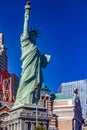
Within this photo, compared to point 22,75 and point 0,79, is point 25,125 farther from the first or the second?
point 0,79

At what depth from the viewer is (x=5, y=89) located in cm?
14562

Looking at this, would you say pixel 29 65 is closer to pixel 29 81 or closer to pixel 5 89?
pixel 29 81

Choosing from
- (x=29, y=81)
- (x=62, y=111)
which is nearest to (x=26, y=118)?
(x=29, y=81)

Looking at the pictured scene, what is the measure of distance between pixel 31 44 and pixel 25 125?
84.0ft

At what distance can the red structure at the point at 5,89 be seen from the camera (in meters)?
138

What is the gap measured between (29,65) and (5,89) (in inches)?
1155

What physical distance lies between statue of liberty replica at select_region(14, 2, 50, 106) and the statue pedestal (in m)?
5.73

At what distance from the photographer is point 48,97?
124688 mm

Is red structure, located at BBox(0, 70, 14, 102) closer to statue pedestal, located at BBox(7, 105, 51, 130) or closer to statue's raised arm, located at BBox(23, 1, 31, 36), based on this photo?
statue's raised arm, located at BBox(23, 1, 31, 36)

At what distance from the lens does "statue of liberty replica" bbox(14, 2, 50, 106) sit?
381 feet

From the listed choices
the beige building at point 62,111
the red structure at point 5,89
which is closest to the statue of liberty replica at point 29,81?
the beige building at point 62,111

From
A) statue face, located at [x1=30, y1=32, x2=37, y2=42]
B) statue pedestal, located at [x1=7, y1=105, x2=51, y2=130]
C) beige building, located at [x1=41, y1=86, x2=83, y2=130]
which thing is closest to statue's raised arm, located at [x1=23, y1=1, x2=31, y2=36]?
statue face, located at [x1=30, y1=32, x2=37, y2=42]

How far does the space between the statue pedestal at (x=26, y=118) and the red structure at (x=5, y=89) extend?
1028 inches

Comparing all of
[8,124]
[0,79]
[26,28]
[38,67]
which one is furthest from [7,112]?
[0,79]
